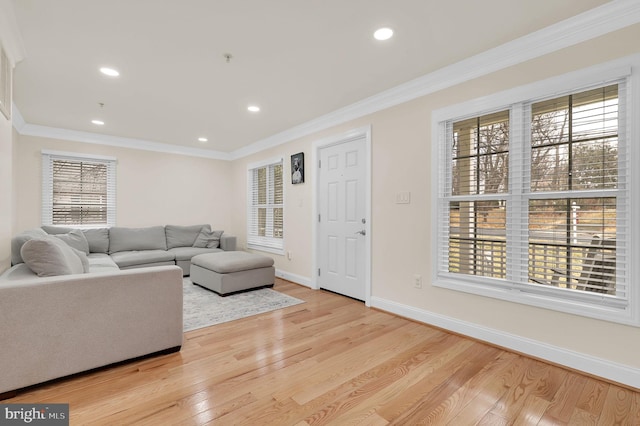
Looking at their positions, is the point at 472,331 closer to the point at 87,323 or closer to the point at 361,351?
the point at 361,351

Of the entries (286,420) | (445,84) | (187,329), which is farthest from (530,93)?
(187,329)

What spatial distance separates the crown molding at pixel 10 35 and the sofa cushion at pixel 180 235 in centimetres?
338

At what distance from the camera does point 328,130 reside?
4117 millimetres

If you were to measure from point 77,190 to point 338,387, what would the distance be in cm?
531

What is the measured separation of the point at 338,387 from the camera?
6.26 feet

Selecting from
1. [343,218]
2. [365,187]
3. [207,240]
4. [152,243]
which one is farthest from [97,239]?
[365,187]

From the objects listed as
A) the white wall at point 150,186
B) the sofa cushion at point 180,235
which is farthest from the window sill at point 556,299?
the white wall at point 150,186

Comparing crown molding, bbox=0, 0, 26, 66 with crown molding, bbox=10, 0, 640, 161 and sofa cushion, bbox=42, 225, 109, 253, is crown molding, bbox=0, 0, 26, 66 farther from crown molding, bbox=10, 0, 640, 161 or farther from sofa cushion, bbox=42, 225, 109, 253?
sofa cushion, bbox=42, 225, 109, 253

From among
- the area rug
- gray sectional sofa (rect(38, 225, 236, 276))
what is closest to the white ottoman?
the area rug

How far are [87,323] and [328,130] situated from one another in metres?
3.28

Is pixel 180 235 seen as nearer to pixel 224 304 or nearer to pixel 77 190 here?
pixel 77 190

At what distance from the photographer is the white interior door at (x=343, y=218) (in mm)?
3711

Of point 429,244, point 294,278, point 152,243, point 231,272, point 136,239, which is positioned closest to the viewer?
point 429,244

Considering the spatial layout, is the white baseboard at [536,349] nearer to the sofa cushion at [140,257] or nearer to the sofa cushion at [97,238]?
the sofa cushion at [140,257]
